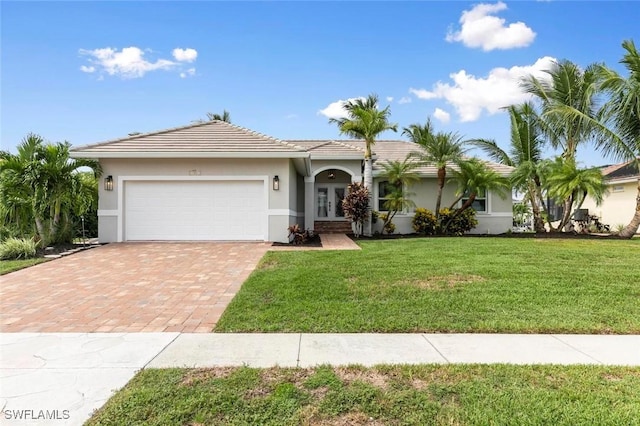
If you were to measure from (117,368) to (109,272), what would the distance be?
18.5 ft

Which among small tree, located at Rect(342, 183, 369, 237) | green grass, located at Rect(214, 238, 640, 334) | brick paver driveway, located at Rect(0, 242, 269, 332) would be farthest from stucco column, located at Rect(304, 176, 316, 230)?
green grass, located at Rect(214, 238, 640, 334)

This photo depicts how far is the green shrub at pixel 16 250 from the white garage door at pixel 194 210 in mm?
3283

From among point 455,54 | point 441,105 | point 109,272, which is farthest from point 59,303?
point 441,105

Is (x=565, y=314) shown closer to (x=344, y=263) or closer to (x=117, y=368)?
(x=344, y=263)

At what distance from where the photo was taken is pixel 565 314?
5.48 metres

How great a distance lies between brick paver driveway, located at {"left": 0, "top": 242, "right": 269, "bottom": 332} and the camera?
5191 mm

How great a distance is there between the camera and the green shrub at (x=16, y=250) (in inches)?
406

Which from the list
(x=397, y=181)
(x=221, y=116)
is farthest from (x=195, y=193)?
(x=221, y=116)

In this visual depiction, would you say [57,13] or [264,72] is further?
[264,72]

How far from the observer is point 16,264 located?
9.44 metres

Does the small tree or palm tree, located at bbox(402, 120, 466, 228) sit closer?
the small tree

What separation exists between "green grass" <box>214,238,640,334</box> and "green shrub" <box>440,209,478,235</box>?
23.9ft

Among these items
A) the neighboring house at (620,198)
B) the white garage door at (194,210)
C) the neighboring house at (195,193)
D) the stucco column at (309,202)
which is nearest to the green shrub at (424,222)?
the stucco column at (309,202)

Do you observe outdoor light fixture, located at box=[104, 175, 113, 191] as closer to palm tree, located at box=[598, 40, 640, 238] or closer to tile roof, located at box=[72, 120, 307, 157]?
tile roof, located at box=[72, 120, 307, 157]
